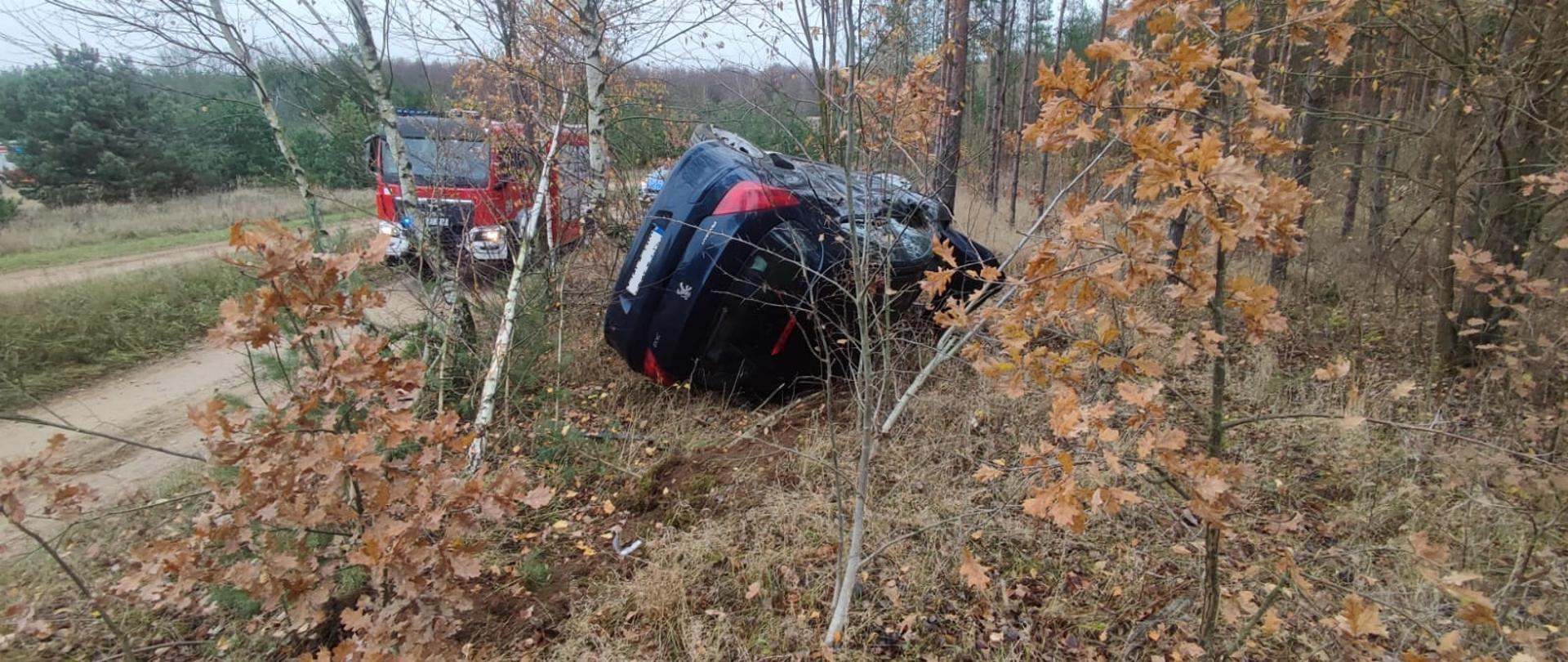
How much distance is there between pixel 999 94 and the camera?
11.8 metres

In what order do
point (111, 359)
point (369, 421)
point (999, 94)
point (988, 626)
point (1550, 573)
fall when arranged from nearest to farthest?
point (369, 421) → point (1550, 573) → point (988, 626) → point (111, 359) → point (999, 94)

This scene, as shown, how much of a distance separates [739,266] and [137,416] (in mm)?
5345

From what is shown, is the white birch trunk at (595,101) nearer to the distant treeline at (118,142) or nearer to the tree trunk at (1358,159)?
the tree trunk at (1358,159)

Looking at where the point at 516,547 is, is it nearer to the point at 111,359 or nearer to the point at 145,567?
the point at 145,567

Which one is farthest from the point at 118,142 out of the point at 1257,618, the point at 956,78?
the point at 1257,618

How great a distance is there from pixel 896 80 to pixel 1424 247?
5134 millimetres

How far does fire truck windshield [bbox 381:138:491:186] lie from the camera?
530cm

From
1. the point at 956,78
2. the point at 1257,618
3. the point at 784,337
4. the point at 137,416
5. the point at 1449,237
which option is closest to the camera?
the point at 1257,618

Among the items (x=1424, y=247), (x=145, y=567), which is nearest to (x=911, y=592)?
(x=145, y=567)

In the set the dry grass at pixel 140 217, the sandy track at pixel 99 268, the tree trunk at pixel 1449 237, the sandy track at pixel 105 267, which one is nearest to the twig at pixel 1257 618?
the tree trunk at pixel 1449 237

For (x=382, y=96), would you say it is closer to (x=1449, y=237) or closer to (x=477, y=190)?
(x=477, y=190)

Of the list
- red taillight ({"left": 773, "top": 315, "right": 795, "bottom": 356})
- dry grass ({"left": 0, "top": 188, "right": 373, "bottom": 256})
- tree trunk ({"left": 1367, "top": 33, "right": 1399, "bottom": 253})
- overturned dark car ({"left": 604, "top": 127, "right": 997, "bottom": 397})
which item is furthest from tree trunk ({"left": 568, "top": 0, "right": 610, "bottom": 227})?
dry grass ({"left": 0, "top": 188, "right": 373, "bottom": 256})

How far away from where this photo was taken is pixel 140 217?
1588 cm

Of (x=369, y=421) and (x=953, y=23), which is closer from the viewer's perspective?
(x=369, y=421)
